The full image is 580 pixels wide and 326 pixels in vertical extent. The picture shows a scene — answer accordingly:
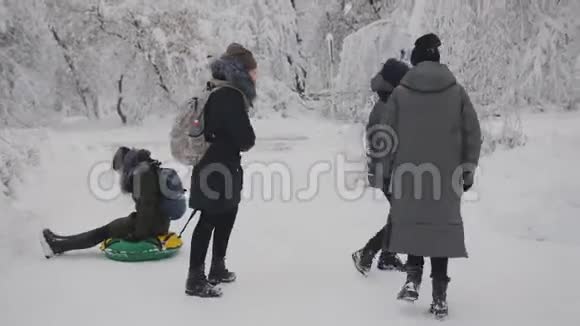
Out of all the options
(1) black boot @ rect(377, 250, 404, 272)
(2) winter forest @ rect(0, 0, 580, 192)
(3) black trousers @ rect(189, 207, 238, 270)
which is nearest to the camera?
(3) black trousers @ rect(189, 207, 238, 270)

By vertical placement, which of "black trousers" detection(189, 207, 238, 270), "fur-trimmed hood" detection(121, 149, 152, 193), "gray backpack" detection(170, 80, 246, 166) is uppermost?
"gray backpack" detection(170, 80, 246, 166)

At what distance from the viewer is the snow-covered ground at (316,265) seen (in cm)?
425

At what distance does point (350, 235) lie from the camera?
6.70 m

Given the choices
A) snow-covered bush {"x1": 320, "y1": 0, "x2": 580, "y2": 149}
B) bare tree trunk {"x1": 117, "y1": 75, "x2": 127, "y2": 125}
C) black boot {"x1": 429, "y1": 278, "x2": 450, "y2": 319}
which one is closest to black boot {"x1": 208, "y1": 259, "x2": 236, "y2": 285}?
black boot {"x1": 429, "y1": 278, "x2": 450, "y2": 319}

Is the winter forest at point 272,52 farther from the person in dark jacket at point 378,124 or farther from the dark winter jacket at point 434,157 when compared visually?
the dark winter jacket at point 434,157

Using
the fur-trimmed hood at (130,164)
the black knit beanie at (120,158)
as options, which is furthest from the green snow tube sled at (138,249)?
the black knit beanie at (120,158)

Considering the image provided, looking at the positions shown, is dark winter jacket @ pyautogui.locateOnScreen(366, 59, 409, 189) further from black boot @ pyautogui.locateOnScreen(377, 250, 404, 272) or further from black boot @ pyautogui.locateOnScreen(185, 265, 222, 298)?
black boot @ pyautogui.locateOnScreen(185, 265, 222, 298)

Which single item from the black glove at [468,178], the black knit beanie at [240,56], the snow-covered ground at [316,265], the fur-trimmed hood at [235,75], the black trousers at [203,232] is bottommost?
the snow-covered ground at [316,265]

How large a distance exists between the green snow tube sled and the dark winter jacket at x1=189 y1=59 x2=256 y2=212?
48.1 inches

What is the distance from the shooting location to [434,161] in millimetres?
4055

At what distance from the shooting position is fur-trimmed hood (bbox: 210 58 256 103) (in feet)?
14.8

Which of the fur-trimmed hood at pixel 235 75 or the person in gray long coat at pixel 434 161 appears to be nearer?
the person in gray long coat at pixel 434 161

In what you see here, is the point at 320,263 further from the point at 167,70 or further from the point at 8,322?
the point at 167,70

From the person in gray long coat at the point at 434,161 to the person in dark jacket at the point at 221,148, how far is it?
3.60 ft
